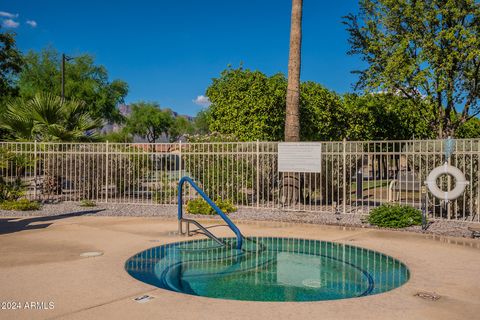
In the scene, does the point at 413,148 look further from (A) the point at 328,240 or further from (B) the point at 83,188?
(B) the point at 83,188

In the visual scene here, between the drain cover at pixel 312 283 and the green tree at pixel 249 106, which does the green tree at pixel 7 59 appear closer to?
the green tree at pixel 249 106

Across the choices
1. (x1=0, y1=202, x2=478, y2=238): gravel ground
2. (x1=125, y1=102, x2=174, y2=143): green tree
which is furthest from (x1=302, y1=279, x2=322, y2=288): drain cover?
(x1=125, y1=102, x2=174, y2=143): green tree

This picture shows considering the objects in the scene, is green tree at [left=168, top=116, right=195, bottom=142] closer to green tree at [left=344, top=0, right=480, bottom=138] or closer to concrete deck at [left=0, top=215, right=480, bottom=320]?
green tree at [left=344, top=0, right=480, bottom=138]

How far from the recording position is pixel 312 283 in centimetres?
590

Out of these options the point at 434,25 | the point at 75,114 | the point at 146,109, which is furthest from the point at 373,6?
the point at 146,109

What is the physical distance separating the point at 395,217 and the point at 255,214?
13.3 ft

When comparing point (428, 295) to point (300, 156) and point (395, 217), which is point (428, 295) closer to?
point (395, 217)

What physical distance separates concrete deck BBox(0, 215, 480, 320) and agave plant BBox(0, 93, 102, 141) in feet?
23.5

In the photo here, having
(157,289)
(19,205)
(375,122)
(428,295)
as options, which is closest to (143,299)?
(157,289)

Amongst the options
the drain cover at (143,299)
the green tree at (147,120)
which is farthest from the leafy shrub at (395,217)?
the green tree at (147,120)

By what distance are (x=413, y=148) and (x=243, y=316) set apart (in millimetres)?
8940

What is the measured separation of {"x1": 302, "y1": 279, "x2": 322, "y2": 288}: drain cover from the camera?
578 cm

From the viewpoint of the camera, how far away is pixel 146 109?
236 feet

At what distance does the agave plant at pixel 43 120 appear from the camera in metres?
16.2
